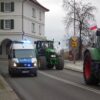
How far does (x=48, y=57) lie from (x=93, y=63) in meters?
21.5

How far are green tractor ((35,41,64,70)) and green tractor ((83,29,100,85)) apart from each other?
60.3 ft

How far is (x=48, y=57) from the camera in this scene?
147 ft

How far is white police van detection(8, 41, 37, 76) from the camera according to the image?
34.5 metres

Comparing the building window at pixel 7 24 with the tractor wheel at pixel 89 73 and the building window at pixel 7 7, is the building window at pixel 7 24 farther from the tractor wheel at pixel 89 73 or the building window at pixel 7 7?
the tractor wheel at pixel 89 73

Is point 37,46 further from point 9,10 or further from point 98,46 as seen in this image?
point 9,10

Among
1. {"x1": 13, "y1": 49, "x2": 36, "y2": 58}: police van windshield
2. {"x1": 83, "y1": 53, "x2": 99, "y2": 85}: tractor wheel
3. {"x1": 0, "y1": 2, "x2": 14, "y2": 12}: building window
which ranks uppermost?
{"x1": 0, "y1": 2, "x2": 14, "y2": 12}: building window

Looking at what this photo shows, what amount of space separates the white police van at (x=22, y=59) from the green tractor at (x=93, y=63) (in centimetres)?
1002

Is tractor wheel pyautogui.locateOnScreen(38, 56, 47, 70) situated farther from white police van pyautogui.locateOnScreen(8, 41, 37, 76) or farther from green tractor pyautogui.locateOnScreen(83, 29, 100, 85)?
green tractor pyautogui.locateOnScreen(83, 29, 100, 85)

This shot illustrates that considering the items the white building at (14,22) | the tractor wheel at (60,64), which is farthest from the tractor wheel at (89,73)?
the white building at (14,22)

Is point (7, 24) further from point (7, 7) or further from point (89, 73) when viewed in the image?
point (89, 73)

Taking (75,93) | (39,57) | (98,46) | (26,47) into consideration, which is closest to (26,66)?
(26,47)

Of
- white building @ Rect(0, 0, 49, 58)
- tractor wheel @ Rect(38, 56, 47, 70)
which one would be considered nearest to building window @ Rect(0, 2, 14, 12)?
white building @ Rect(0, 0, 49, 58)

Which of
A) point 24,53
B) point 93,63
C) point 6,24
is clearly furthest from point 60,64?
point 6,24

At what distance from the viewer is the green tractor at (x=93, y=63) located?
23.0m
